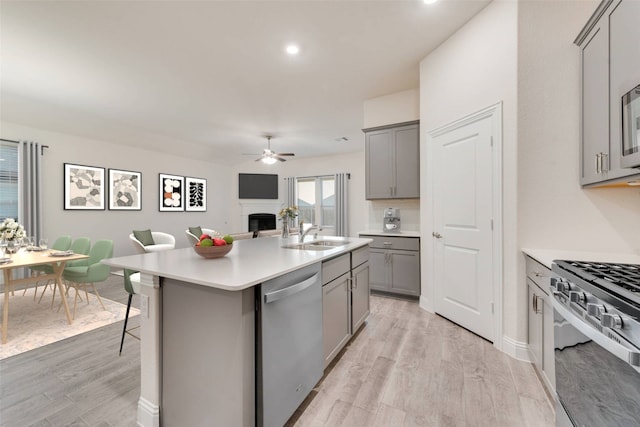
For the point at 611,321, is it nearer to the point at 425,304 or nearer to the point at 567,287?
the point at 567,287

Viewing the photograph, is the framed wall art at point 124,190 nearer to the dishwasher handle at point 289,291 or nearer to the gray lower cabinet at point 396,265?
the gray lower cabinet at point 396,265

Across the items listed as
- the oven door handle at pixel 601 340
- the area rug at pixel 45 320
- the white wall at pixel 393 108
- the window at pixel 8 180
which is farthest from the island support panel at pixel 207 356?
the window at pixel 8 180

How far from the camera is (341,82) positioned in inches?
144

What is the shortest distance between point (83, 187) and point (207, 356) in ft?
18.5

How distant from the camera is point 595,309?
3.22 ft

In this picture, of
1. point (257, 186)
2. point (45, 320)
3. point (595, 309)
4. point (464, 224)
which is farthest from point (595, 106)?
point (257, 186)

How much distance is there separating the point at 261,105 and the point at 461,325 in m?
4.21

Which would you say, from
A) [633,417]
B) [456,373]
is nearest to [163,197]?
[456,373]

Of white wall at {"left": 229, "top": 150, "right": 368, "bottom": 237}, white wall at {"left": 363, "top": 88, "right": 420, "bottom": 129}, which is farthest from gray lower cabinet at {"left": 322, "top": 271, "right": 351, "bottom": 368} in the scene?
white wall at {"left": 229, "top": 150, "right": 368, "bottom": 237}

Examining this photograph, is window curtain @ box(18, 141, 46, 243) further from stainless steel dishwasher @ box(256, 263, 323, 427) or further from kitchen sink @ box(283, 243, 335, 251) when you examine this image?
stainless steel dishwasher @ box(256, 263, 323, 427)

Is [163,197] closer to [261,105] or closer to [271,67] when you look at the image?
[261,105]

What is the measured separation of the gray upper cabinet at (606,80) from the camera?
140 cm

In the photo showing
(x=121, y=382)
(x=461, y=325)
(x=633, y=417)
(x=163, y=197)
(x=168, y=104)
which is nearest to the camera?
(x=633, y=417)

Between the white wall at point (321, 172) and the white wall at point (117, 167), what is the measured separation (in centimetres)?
55
